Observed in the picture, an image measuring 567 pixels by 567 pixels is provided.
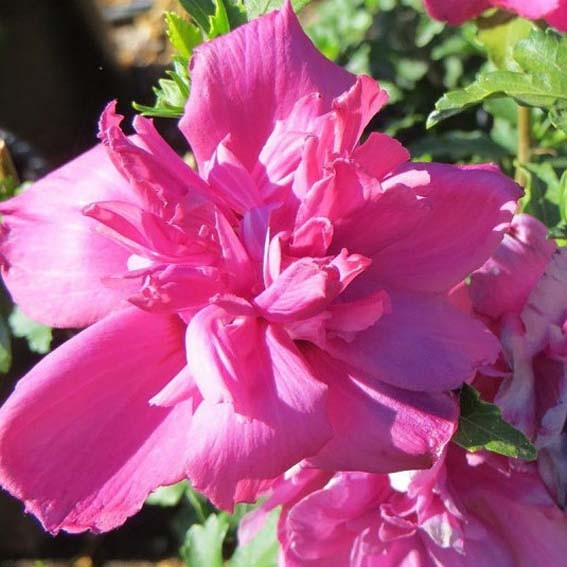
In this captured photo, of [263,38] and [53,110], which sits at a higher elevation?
[263,38]

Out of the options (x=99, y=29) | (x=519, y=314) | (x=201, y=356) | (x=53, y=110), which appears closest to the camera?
(x=201, y=356)

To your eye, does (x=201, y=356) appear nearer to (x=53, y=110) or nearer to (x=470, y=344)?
(x=470, y=344)

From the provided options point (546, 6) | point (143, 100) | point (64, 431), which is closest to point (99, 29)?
point (143, 100)

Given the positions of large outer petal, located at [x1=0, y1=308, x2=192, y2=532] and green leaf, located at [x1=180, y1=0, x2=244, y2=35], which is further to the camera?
green leaf, located at [x1=180, y1=0, x2=244, y2=35]

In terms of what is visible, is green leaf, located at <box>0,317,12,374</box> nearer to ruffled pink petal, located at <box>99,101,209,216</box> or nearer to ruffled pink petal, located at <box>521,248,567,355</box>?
ruffled pink petal, located at <box>99,101,209,216</box>

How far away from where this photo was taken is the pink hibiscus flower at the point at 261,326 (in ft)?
1.67

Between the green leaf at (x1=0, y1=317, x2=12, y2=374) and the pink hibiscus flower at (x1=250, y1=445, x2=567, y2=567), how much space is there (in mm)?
334

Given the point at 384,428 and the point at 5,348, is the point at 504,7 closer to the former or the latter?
the point at 384,428

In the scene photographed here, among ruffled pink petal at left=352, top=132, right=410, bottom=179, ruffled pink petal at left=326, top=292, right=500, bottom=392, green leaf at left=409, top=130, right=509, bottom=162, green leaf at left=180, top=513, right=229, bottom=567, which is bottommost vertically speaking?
green leaf at left=180, top=513, right=229, bottom=567

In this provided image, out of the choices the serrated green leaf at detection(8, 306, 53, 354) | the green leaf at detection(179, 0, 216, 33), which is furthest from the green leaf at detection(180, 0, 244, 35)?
the serrated green leaf at detection(8, 306, 53, 354)

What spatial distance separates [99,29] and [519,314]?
267 centimetres

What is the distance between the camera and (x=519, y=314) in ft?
2.03

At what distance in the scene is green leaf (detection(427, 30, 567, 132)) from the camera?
2.32ft

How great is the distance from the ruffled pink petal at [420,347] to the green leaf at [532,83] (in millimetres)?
202
